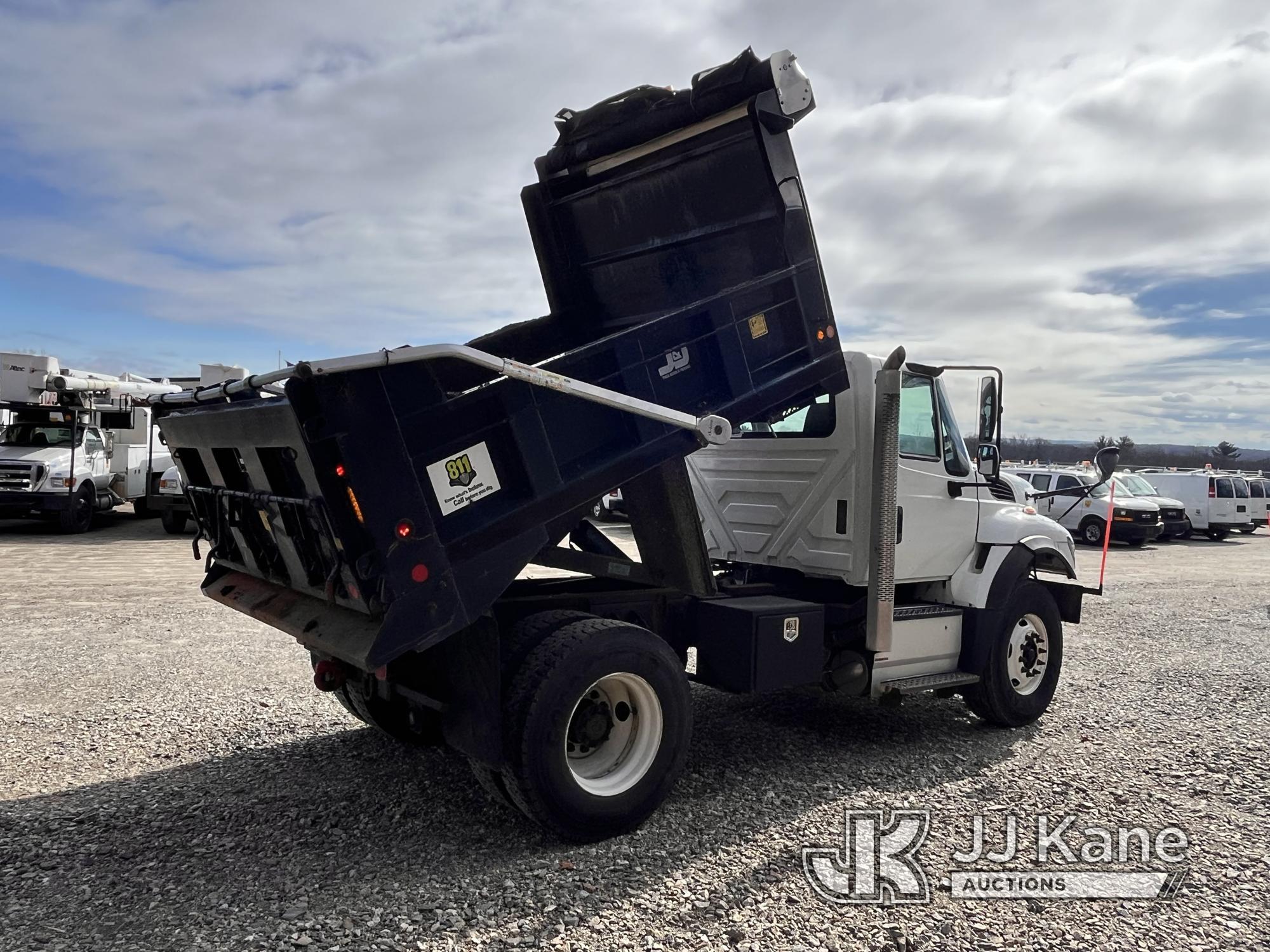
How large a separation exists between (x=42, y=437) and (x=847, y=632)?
18512mm

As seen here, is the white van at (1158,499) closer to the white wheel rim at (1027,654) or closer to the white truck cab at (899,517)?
the white wheel rim at (1027,654)

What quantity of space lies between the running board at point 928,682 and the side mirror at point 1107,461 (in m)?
1.56

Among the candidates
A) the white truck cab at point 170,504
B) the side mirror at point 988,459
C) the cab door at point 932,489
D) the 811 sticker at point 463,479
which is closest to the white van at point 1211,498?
the side mirror at point 988,459

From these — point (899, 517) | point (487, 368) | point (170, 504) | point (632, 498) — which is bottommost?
point (170, 504)

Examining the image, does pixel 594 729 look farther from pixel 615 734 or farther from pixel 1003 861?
pixel 1003 861

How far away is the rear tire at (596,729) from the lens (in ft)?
13.7

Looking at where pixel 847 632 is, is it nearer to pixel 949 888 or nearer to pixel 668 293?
pixel 949 888

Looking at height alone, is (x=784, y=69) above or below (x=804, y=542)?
above

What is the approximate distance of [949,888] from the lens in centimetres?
402

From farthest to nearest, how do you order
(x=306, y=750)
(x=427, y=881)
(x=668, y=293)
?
1. (x=306, y=750)
2. (x=668, y=293)
3. (x=427, y=881)

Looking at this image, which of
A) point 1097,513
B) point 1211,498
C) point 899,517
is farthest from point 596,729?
point 1211,498

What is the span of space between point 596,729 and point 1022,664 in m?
3.63

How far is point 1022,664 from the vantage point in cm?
663

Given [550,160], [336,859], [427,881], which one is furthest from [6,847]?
[550,160]
